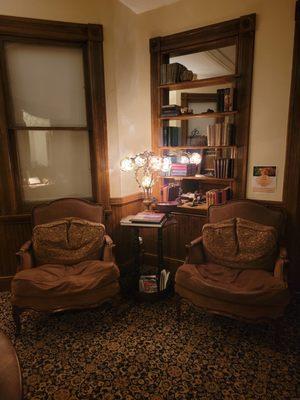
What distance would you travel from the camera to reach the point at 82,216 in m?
2.63

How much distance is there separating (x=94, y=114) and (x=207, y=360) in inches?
94.0

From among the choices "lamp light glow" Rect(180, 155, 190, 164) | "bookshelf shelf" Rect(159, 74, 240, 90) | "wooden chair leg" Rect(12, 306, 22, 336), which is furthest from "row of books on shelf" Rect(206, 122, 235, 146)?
"wooden chair leg" Rect(12, 306, 22, 336)

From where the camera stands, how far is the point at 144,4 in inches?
110

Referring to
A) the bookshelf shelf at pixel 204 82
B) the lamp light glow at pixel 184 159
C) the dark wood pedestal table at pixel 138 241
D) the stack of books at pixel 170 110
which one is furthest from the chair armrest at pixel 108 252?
the bookshelf shelf at pixel 204 82

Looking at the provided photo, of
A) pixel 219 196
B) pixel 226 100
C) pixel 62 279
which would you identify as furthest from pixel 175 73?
pixel 62 279

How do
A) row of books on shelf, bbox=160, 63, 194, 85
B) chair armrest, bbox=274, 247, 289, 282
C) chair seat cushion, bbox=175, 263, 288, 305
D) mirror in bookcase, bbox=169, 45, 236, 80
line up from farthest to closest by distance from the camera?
mirror in bookcase, bbox=169, 45, 236, 80, row of books on shelf, bbox=160, 63, 194, 85, chair armrest, bbox=274, 247, 289, 282, chair seat cushion, bbox=175, 263, 288, 305

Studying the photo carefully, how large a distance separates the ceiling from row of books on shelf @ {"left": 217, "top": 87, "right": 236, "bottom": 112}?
3.62 ft

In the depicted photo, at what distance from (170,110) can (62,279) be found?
2.06m

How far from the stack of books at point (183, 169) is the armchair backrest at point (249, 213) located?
2.04ft

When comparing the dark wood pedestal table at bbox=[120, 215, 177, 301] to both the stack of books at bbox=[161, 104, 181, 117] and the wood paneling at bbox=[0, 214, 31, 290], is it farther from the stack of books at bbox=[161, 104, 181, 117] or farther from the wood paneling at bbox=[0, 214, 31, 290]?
the stack of books at bbox=[161, 104, 181, 117]

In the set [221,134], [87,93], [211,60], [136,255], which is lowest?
[136,255]

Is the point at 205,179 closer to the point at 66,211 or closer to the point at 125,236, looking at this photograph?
the point at 125,236

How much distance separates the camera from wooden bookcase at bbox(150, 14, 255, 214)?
2.47 metres

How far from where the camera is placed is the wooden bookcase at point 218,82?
2475mm
